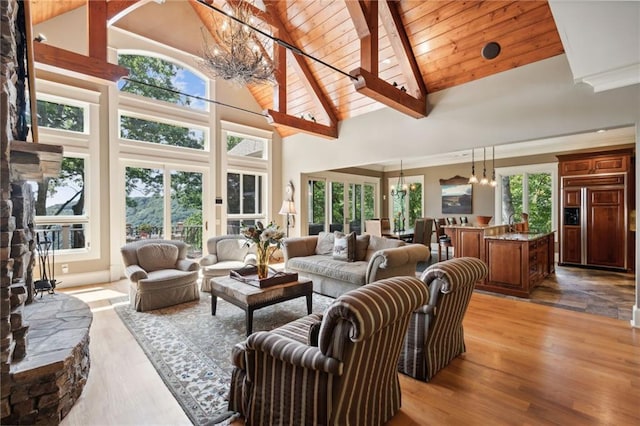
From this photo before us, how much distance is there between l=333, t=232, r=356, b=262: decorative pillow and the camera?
4648mm

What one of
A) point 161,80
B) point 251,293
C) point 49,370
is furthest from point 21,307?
point 161,80

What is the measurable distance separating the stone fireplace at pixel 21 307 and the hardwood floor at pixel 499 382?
227 mm

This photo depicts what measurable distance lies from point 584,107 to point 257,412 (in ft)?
15.9

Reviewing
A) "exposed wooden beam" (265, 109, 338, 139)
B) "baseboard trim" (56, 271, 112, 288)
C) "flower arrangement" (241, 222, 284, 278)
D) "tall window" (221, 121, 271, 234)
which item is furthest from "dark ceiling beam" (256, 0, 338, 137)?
"baseboard trim" (56, 271, 112, 288)

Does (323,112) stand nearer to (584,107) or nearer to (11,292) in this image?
(584,107)

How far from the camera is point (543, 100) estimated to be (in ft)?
13.2

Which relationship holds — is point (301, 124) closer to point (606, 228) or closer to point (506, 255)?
point (506, 255)

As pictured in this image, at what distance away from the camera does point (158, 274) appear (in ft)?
13.3

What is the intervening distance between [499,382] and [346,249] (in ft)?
8.76

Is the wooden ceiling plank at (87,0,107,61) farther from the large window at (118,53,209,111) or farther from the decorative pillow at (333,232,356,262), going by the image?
the decorative pillow at (333,232,356,262)

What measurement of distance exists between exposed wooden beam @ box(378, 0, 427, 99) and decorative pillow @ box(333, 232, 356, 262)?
8.88 ft

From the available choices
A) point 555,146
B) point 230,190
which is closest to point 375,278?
point 230,190

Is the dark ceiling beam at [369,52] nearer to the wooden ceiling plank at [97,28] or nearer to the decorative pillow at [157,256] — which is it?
the wooden ceiling plank at [97,28]

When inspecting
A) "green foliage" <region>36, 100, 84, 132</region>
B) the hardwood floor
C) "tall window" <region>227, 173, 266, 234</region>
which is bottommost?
the hardwood floor
